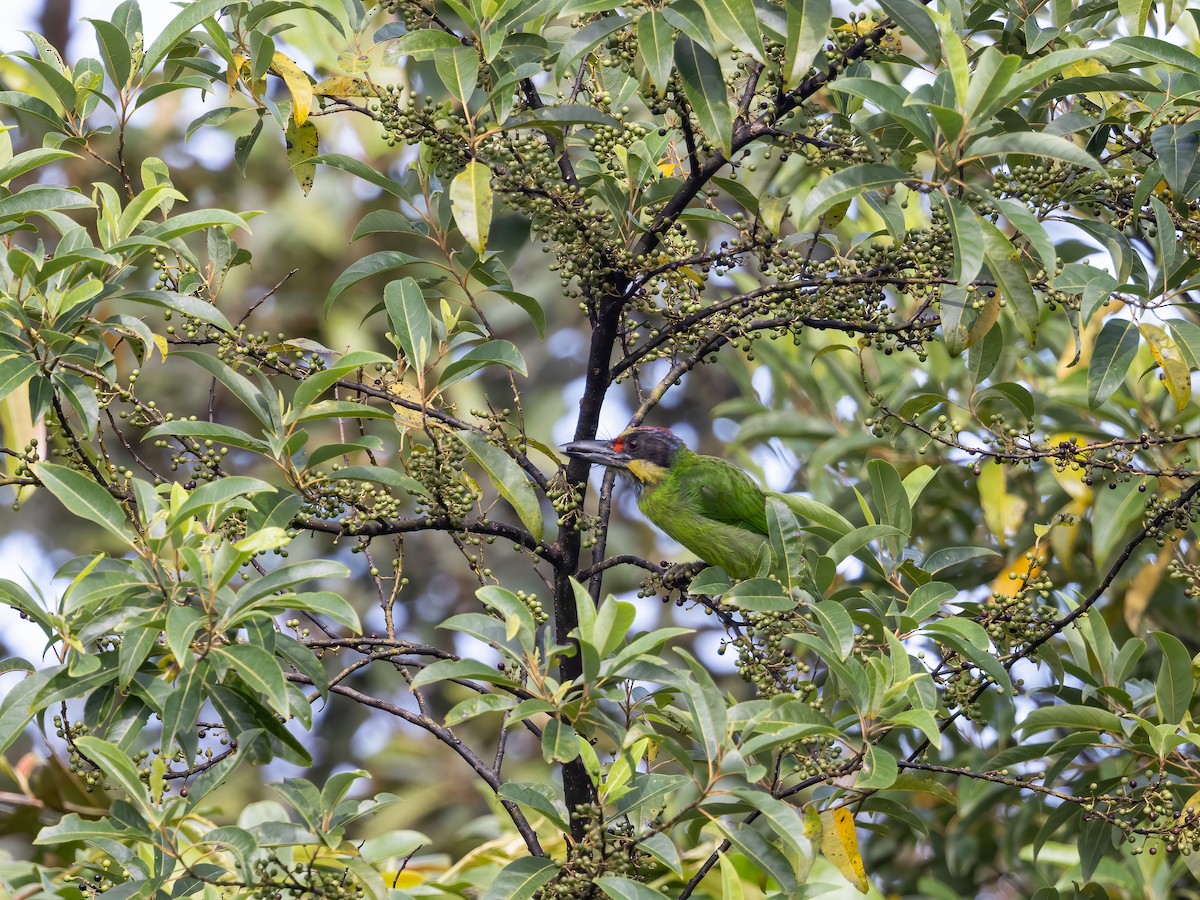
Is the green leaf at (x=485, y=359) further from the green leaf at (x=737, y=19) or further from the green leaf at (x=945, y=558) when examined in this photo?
the green leaf at (x=945, y=558)

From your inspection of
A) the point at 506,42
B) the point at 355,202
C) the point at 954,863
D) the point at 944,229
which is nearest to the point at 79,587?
the point at 506,42

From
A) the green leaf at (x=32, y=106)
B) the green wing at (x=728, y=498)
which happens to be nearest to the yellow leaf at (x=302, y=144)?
the green leaf at (x=32, y=106)

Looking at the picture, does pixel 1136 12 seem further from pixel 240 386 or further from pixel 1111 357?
pixel 240 386

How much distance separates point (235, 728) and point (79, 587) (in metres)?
0.36

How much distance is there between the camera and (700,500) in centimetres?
430

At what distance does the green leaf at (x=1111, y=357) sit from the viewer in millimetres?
2406

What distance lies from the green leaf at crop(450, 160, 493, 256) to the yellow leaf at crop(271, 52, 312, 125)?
488mm

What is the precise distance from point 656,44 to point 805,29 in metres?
0.25

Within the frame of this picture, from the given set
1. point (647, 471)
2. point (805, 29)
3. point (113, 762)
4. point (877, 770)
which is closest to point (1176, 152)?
point (805, 29)

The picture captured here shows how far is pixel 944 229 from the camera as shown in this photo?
2.36 metres

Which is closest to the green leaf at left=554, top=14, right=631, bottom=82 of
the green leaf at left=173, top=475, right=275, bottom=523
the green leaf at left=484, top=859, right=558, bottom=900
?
the green leaf at left=173, top=475, right=275, bottom=523

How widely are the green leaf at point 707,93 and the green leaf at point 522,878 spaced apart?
4.20 feet

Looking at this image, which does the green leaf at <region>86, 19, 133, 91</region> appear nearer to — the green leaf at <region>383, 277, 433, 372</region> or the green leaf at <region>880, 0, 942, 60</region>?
the green leaf at <region>383, 277, 433, 372</region>

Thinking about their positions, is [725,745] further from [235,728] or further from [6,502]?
[6,502]
